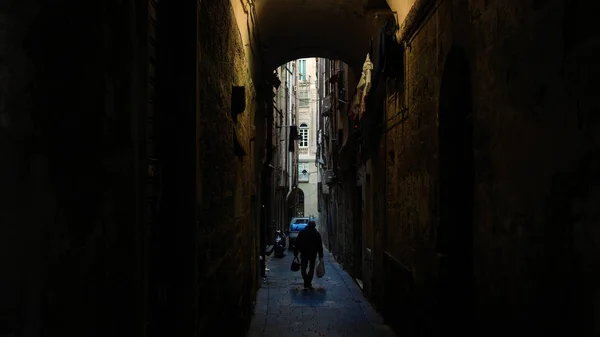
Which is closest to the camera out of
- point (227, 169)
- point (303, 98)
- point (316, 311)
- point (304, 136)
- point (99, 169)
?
point (99, 169)

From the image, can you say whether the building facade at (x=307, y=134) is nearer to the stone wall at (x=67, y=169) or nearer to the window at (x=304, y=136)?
the window at (x=304, y=136)

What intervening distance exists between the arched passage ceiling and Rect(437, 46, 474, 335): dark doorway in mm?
4513

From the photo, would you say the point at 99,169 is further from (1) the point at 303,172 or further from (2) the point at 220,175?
(1) the point at 303,172

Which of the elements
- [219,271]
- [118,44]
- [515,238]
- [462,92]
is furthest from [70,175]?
[462,92]

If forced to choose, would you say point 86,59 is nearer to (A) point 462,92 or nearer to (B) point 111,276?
(B) point 111,276

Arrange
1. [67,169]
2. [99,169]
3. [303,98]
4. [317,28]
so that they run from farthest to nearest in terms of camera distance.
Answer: [303,98] < [317,28] < [99,169] < [67,169]

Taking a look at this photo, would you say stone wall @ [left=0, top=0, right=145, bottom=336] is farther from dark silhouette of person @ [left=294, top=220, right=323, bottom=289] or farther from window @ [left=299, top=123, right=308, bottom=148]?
window @ [left=299, top=123, right=308, bottom=148]

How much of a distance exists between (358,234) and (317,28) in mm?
5082

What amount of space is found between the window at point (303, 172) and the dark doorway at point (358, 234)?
97.2 ft

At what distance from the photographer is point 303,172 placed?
4294 cm

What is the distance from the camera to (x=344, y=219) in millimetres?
15648

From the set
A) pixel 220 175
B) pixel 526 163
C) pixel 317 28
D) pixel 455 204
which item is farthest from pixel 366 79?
pixel 526 163

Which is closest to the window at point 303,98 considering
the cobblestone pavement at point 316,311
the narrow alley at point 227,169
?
the cobblestone pavement at point 316,311

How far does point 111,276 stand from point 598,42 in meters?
2.17
